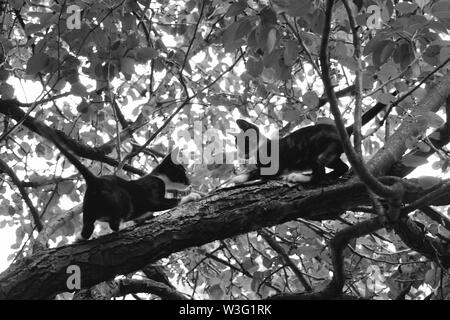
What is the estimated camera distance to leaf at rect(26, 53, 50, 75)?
363 cm

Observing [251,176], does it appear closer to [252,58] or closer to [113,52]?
[252,58]

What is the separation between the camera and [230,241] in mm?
6133

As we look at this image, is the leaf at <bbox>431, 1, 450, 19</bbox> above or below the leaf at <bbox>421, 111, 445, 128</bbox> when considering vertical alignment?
above

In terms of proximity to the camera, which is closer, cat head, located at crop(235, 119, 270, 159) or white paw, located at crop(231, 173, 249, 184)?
white paw, located at crop(231, 173, 249, 184)

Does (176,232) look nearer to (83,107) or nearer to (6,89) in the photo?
(83,107)

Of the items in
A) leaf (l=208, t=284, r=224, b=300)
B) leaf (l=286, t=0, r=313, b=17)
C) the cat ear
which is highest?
the cat ear

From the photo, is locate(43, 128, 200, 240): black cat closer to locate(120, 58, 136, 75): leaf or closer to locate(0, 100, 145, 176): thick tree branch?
locate(0, 100, 145, 176): thick tree branch

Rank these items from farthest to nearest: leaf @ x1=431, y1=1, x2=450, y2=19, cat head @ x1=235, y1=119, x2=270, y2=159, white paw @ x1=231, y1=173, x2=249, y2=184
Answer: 1. cat head @ x1=235, y1=119, x2=270, y2=159
2. white paw @ x1=231, y1=173, x2=249, y2=184
3. leaf @ x1=431, y1=1, x2=450, y2=19

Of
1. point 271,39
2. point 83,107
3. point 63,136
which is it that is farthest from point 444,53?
point 63,136

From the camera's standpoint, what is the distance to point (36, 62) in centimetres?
364

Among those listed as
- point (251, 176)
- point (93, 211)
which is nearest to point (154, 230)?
point (93, 211)

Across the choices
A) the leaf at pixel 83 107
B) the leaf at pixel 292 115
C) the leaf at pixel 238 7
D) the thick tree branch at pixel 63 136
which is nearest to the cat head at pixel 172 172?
the thick tree branch at pixel 63 136

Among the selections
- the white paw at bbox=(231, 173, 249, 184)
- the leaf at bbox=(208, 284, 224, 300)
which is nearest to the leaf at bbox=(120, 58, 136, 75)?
the white paw at bbox=(231, 173, 249, 184)
